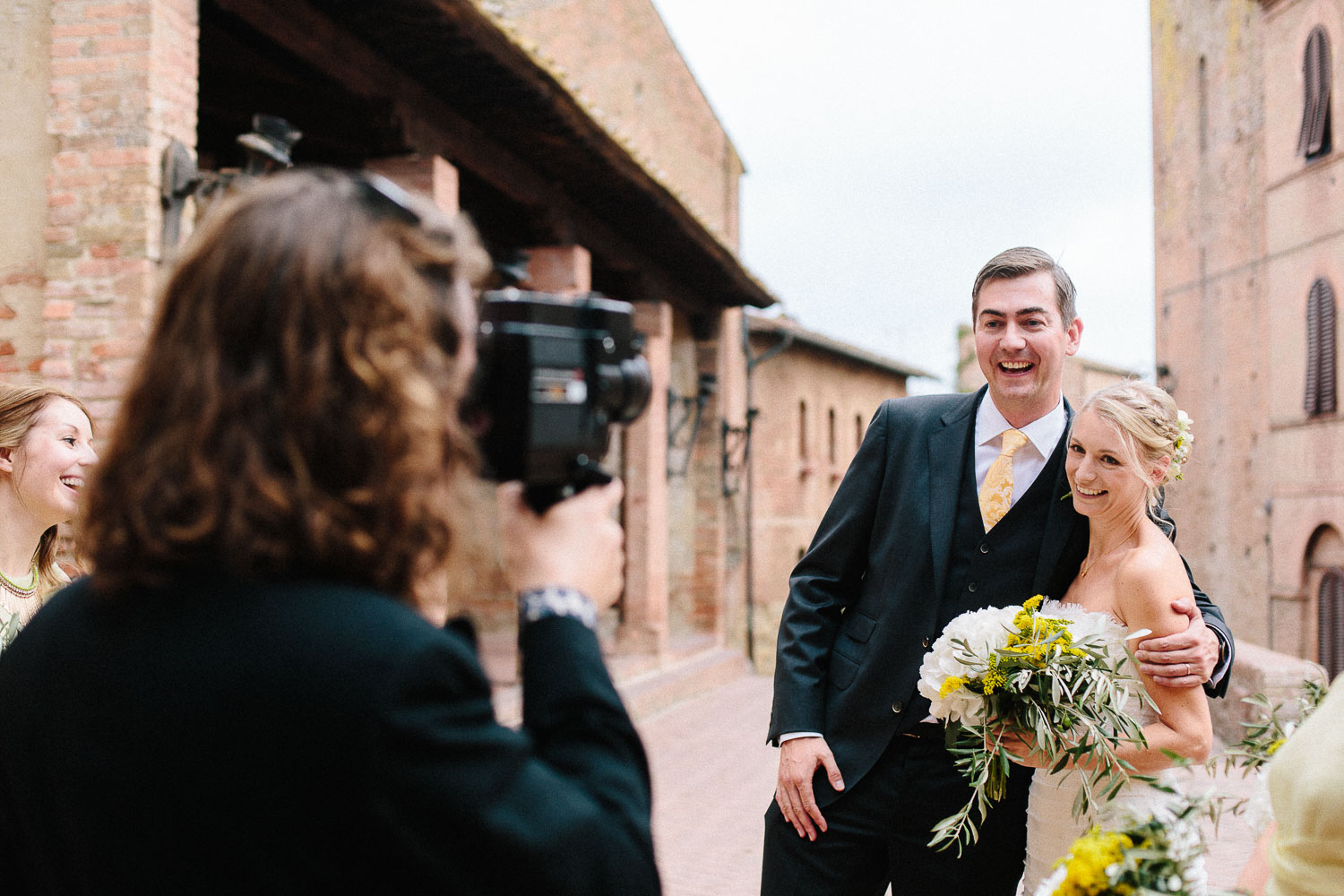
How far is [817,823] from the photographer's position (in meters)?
2.69

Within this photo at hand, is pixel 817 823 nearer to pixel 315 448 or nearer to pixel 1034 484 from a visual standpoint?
pixel 1034 484

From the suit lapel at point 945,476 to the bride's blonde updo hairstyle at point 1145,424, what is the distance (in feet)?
1.11

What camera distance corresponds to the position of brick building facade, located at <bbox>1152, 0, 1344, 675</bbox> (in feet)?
42.0

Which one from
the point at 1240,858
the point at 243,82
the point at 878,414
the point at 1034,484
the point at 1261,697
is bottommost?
the point at 1240,858

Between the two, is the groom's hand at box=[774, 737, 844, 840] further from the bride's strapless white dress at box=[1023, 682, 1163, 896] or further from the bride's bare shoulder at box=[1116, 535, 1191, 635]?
the bride's bare shoulder at box=[1116, 535, 1191, 635]

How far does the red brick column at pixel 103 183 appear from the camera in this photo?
4523 millimetres

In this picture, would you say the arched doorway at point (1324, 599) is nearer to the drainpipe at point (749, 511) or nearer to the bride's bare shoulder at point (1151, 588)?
the drainpipe at point (749, 511)

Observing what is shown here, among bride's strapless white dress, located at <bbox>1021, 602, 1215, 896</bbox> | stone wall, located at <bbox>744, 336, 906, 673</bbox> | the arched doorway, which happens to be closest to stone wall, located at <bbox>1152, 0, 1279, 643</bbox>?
the arched doorway

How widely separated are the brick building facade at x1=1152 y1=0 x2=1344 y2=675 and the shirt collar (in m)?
11.7

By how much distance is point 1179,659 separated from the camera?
7.66 feet

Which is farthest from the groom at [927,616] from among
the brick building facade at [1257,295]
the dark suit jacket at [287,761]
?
the brick building facade at [1257,295]

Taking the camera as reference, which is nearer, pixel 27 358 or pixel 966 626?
pixel 966 626

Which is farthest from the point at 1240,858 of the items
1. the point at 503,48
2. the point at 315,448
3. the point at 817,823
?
the point at 315,448

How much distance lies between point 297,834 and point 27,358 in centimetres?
459
